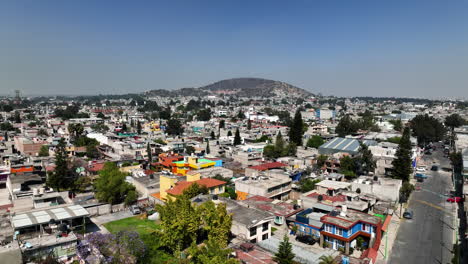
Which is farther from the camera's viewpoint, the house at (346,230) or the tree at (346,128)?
the tree at (346,128)

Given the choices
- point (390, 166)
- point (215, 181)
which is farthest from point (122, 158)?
point (390, 166)

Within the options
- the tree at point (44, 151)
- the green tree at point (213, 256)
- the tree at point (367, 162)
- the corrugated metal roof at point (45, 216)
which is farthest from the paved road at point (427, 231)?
the tree at point (44, 151)

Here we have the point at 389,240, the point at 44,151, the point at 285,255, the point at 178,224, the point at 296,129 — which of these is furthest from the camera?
the point at 296,129

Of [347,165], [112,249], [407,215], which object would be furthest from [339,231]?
[347,165]

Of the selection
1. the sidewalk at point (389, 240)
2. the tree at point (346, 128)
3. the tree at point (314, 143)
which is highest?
the tree at point (346, 128)

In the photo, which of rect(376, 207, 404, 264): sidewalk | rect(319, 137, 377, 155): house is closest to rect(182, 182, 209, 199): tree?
rect(376, 207, 404, 264): sidewalk

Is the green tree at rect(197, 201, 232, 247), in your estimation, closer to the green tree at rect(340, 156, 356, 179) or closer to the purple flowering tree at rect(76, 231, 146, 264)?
the purple flowering tree at rect(76, 231, 146, 264)

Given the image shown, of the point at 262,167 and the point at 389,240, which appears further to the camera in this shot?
the point at 262,167

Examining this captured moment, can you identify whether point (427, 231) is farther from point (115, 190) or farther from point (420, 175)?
point (115, 190)

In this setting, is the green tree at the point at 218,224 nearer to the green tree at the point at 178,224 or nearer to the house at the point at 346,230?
the green tree at the point at 178,224
